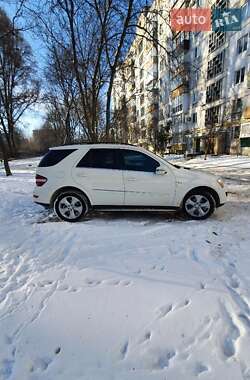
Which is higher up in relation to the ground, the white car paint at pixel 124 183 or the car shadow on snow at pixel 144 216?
the white car paint at pixel 124 183

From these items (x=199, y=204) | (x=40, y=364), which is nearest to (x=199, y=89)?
(x=199, y=204)

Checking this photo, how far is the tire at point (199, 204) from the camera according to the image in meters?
5.90

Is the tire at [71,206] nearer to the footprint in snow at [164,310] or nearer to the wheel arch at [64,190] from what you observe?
the wheel arch at [64,190]

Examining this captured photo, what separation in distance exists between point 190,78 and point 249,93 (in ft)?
48.0

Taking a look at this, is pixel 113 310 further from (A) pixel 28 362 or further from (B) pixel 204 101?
(B) pixel 204 101

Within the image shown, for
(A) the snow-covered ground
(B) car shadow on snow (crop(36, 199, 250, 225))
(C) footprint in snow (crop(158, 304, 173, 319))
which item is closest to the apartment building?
(B) car shadow on snow (crop(36, 199, 250, 225))

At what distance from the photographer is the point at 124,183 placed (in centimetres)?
579

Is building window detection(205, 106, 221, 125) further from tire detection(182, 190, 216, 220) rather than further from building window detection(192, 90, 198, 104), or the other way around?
tire detection(182, 190, 216, 220)

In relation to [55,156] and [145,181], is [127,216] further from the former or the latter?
[55,156]

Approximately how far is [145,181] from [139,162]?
48 cm

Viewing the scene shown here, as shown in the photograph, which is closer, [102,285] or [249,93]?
[102,285]

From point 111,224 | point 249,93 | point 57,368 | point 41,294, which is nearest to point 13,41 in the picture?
point 111,224

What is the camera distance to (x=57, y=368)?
7.07 ft

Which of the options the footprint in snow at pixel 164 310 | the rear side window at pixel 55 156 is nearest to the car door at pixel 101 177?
the rear side window at pixel 55 156
